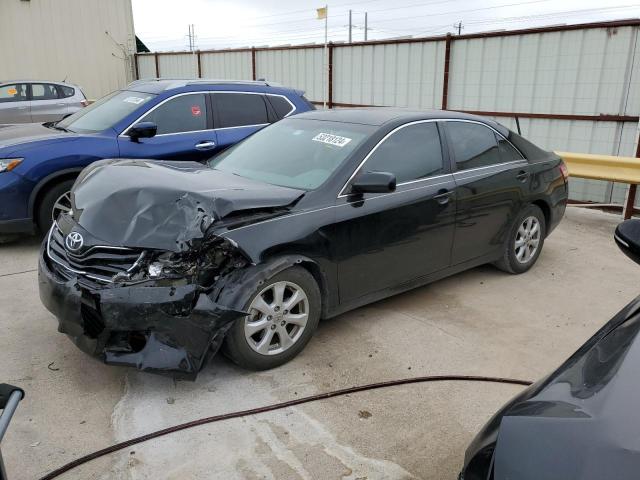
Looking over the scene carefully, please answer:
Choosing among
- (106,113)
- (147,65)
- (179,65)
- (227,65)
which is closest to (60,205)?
→ (106,113)

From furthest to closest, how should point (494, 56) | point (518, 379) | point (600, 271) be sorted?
point (494, 56) → point (600, 271) → point (518, 379)

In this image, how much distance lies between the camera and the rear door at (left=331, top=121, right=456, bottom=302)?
12.9 ft

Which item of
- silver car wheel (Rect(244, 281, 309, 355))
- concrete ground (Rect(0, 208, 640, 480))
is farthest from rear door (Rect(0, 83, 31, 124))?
silver car wheel (Rect(244, 281, 309, 355))

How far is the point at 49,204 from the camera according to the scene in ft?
18.8

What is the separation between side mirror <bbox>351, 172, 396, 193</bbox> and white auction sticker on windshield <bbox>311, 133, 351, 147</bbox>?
1.62ft

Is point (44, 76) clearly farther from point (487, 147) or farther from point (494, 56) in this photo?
point (487, 147)

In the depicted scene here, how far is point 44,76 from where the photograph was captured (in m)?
18.8

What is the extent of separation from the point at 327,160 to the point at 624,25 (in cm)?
571

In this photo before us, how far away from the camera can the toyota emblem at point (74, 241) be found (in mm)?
3371

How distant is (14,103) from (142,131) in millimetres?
8490

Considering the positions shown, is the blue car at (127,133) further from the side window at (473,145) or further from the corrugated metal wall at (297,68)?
the corrugated metal wall at (297,68)

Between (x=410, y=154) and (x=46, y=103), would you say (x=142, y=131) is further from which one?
(x=46, y=103)

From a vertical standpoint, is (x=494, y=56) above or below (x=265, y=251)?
above

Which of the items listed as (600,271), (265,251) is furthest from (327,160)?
(600,271)
